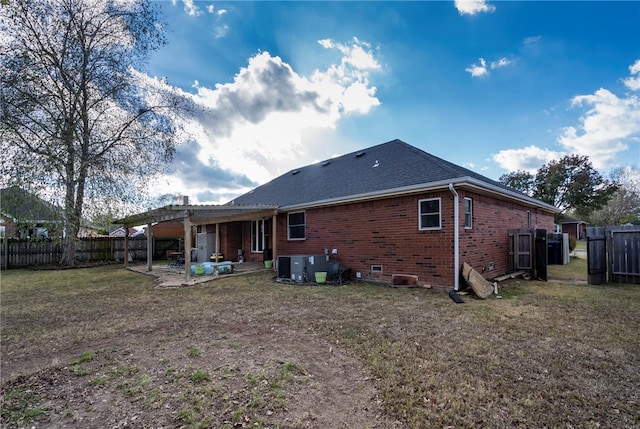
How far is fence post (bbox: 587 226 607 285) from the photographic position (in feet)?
27.2

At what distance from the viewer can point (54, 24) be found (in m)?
10.4

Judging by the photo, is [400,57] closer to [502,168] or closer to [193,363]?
[193,363]

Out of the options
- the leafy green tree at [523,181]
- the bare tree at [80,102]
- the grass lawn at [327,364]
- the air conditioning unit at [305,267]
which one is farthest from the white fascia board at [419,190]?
the leafy green tree at [523,181]

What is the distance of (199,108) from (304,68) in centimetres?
591

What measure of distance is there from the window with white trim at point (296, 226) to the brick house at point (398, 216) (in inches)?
1.6

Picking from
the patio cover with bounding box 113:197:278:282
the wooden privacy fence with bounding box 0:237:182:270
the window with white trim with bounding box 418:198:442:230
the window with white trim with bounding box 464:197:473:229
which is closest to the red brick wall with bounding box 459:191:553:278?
the window with white trim with bounding box 464:197:473:229

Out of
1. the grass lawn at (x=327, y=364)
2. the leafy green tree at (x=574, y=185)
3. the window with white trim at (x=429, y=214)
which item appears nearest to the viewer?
the grass lawn at (x=327, y=364)

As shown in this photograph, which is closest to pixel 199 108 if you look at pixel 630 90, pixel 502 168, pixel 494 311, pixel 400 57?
pixel 400 57

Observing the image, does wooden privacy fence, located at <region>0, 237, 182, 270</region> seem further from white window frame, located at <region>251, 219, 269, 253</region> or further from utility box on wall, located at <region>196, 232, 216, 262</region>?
white window frame, located at <region>251, 219, 269, 253</region>

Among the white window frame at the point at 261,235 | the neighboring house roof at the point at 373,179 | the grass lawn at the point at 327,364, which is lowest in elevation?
the grass lawn at the point at 327,364

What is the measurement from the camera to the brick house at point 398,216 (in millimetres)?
7926

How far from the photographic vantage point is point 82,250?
56.7ft

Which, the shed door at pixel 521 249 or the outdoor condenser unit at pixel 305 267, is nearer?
the outdoor condenser unit at pixel 305 267

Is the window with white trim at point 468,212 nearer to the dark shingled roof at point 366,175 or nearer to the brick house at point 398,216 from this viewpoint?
the brick house at point 398,216
